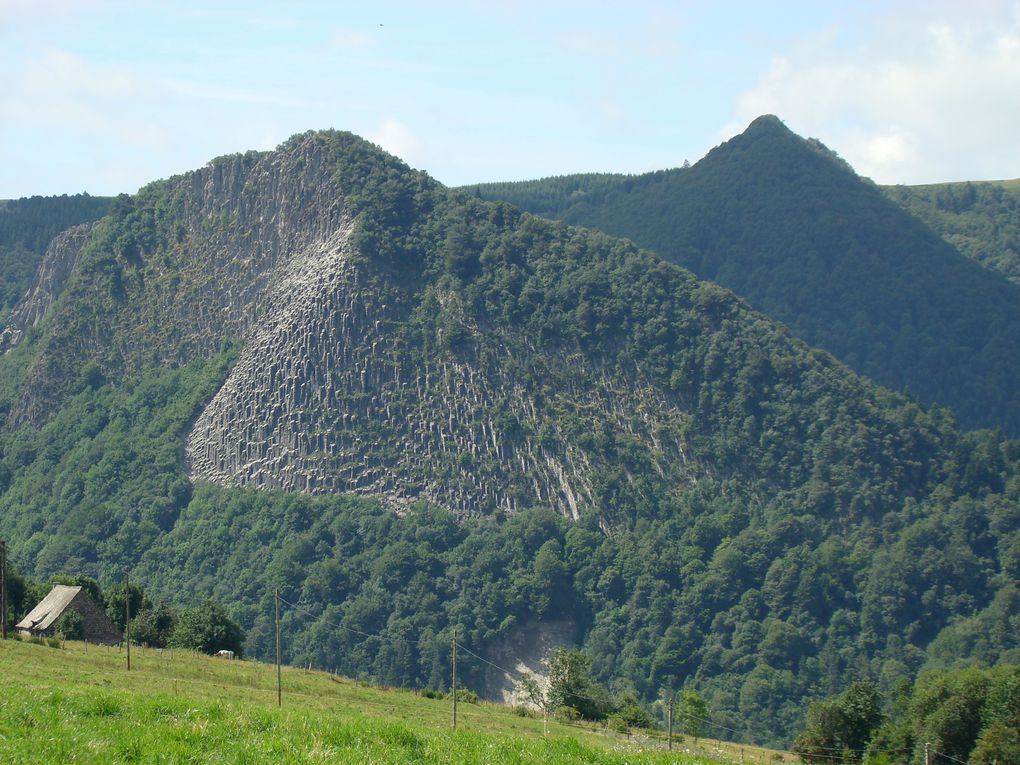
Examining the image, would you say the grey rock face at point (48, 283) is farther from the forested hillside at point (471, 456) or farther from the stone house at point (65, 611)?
the stone house at point (65, 611)

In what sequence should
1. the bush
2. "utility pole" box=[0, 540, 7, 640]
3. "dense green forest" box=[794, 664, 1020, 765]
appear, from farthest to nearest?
the bush → "utility pole" box=[0, 540, 7, 640] → "dense green forest" box=[794, 664, 1020, 765]

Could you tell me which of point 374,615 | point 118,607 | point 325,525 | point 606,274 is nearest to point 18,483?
point 325,525

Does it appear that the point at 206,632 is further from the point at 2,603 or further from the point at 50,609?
the point at 2,603

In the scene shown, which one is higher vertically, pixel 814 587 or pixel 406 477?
pixel 406 477

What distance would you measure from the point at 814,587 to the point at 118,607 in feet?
220

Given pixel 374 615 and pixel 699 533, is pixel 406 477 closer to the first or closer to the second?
pixel 374 615

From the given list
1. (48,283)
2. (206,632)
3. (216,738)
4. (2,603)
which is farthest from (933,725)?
(48,283)

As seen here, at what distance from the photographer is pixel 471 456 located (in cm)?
14850

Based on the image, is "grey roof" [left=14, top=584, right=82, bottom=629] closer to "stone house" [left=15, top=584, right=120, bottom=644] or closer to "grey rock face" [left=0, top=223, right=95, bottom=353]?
"stone house" [left=15, top=584, right=120, bottom=644]

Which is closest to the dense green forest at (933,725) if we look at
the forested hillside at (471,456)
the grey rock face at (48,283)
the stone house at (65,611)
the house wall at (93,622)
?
the forested hillside at (471,456)

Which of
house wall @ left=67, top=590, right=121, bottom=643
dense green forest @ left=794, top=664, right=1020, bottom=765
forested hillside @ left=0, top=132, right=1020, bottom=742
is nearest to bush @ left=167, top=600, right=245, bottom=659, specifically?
house wall @ left=67, top=590, right=121, bottom=643

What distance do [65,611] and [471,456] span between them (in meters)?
67.0

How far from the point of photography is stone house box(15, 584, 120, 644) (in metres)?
85.4

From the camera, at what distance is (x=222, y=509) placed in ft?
490
